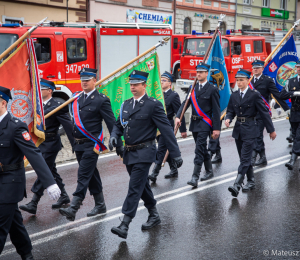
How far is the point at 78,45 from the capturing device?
12.8m

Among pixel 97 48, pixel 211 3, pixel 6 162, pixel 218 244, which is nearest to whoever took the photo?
pixel 6 162

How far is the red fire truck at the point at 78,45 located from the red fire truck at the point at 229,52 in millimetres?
5521

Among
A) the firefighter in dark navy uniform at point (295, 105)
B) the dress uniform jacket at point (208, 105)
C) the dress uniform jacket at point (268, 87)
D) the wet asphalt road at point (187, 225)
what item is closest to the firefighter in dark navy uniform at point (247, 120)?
the dress uniform jacket at point (208, 105)

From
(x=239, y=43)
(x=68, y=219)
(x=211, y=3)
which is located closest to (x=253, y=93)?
(x=68, y=219)

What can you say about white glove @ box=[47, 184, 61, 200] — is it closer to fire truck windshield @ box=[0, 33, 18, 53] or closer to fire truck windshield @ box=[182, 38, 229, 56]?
fire truck windshield @ box=[0, 33, 18, 53]

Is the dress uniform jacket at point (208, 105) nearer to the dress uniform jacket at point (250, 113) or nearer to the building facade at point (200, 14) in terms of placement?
the dress uniform jacket at point (250, 113)

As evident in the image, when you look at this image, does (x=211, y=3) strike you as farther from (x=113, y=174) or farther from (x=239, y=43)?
(x=113, y=174)

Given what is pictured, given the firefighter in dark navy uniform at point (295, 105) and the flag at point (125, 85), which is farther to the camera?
the firefighter in dark navy uniform at point (295, 105)

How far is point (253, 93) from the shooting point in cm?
736

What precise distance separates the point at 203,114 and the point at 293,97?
8.82ft

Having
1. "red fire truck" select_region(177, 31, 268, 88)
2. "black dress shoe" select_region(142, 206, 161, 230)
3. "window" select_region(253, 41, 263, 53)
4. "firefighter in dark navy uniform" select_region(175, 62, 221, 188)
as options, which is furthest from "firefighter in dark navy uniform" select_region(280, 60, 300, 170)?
"window" select_region(253, 41, 263, 53)

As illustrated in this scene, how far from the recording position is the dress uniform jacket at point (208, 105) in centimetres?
771

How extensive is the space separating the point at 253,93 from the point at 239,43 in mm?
13289

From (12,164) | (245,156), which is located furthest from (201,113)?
(12,164)
